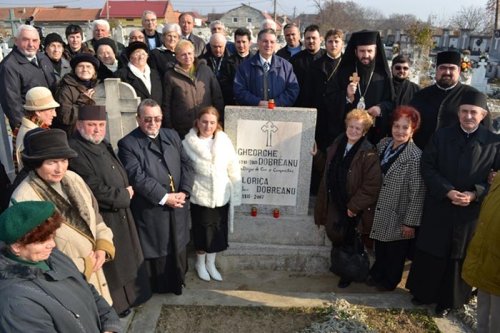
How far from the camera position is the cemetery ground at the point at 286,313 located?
3.77 meters

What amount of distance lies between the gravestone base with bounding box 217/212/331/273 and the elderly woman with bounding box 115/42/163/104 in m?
1.75

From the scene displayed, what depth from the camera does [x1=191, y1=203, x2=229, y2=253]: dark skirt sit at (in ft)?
14.8

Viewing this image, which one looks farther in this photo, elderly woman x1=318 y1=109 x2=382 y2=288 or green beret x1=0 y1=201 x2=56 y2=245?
elderly woman x1=318 y1=109 x2=382 y2=288

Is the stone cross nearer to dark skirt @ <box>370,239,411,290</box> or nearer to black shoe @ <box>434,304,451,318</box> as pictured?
dark skirt @ <box>370,239,411,290</box>

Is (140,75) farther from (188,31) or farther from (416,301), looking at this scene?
(416,301)

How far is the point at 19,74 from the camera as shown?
5.15 meters

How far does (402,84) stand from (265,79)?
1650 millimetres

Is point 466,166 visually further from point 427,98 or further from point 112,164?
point 112,164


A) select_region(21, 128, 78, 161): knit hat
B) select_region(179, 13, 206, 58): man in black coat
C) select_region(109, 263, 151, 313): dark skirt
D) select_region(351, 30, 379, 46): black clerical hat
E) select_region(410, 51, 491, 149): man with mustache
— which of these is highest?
select_region(179, 13, 206, 58): man in black coat

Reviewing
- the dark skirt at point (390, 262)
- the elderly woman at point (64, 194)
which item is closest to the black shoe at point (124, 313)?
the elderly woman at point (64, 194)

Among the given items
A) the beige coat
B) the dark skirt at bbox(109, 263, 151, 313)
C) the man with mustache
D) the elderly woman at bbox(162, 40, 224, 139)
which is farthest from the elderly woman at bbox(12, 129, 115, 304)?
the man with mustache

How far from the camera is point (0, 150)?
20.6 ft

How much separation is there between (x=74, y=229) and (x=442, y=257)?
10.1 feet

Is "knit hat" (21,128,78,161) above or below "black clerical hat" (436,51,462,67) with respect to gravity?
below
